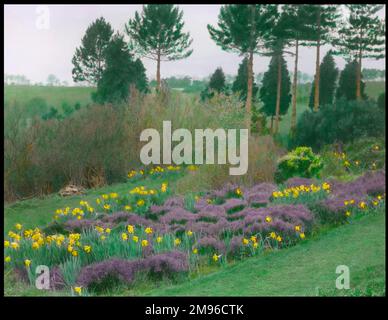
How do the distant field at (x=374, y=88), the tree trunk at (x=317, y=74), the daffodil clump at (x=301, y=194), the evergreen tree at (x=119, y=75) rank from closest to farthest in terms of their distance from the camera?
the daffodil clump at (x=301, y=194)
the evergreen tree at (x=119, y=75)
the tree trunk at (x=317, y=74)
the distant field at (x=374, y=88)

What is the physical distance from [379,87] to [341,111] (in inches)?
50.4

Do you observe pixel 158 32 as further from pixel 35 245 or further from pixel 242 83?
pixel 35 245

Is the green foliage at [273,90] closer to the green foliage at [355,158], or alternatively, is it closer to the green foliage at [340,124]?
the green foliage at [340,124]

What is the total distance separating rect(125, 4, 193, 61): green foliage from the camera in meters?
9.87

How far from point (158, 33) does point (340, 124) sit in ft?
17.0

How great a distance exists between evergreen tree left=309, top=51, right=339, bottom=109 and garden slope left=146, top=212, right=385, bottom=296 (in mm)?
7110

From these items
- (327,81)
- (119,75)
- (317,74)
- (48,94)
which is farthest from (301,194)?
(327,81)

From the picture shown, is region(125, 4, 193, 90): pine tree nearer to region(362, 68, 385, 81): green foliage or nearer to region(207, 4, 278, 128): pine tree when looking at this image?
region(207, 4, 278, 128): pine tree

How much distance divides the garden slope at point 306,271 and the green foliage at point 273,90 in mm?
6453

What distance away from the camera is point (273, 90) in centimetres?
1398

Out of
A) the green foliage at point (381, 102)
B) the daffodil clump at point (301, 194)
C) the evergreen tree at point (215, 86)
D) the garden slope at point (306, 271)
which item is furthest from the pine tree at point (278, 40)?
the garden slope at point (306, 271)

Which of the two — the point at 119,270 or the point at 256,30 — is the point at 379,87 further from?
the point at 119,270

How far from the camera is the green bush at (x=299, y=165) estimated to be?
10.1 metres

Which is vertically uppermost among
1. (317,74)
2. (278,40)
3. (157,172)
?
(278,40)
